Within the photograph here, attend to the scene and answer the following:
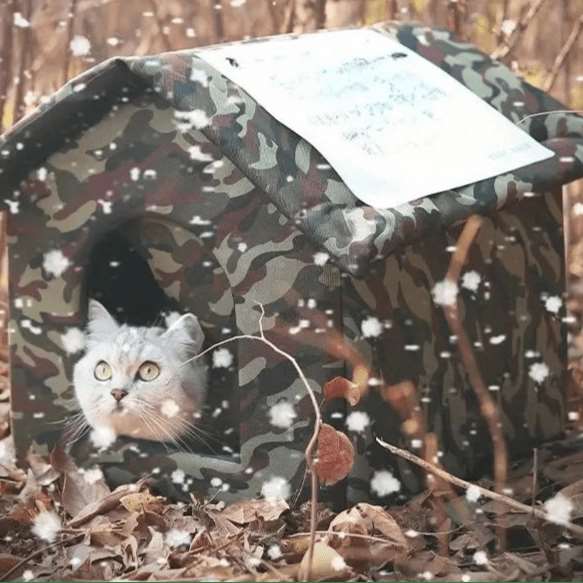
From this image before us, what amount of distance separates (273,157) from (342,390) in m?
0.31

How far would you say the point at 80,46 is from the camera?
96.6 inches

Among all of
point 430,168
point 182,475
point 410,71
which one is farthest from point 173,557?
point 410,71

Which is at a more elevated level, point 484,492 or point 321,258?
point 321,258

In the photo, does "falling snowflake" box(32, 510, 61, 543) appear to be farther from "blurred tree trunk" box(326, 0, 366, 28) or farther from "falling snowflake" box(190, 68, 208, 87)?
"blurred tree trunk" box(326, 0, 366, 28)

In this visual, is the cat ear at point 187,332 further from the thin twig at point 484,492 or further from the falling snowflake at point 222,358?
the thin twig at point 484,492

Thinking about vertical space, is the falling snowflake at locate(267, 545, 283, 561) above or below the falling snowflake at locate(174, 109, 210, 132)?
below

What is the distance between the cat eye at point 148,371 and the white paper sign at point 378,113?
15.1 inches

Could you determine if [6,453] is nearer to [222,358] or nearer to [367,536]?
[222,358]

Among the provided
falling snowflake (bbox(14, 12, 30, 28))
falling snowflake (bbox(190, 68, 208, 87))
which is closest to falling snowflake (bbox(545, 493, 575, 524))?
falling snowflake (bbox(190, 68, 208, 87))

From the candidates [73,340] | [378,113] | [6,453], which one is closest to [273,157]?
[378,113]

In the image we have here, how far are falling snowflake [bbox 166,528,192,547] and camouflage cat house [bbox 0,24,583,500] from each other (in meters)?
Answer: 0.10

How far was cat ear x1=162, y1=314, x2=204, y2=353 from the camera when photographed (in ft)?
5.72

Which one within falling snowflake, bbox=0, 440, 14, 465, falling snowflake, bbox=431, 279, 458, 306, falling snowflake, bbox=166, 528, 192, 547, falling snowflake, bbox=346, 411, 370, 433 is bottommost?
falling snowflake, bbox=0, 440, 14, 465

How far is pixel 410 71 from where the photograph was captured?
1.88 meters
